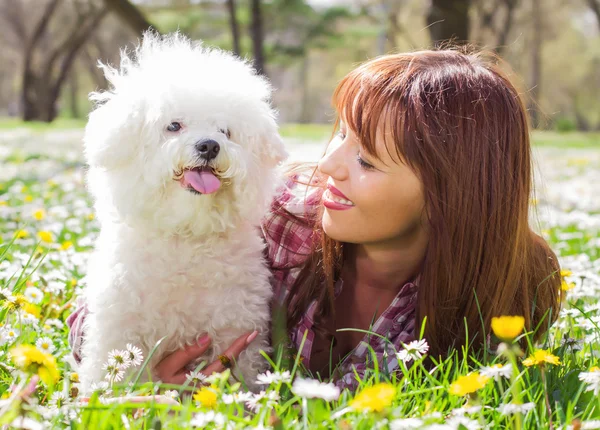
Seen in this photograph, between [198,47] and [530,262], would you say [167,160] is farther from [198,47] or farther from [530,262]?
[530,262]

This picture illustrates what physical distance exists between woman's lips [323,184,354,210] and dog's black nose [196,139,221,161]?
482 millimetres

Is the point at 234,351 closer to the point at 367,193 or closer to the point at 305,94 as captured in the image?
the point at 367,193

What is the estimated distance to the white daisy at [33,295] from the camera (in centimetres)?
264

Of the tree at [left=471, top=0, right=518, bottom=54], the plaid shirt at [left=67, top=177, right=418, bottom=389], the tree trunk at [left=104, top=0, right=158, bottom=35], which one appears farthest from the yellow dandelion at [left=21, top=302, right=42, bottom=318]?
the tree at [left=471, top=0, right=518, bottom=54]

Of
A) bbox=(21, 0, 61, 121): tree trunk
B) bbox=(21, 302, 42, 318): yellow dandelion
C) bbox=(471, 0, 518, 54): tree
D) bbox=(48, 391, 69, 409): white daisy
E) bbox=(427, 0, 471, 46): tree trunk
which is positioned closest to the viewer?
bbox=(48, 391, 69, 409): white daisy

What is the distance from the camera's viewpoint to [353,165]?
2316 mm

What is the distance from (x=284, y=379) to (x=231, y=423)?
17 cm

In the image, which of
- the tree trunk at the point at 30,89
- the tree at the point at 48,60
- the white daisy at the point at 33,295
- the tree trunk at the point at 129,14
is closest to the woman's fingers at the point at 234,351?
the white daisy at the point at 33,295

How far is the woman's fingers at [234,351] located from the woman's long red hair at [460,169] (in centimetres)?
62

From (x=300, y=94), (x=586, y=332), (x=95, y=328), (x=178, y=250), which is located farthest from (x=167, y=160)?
(x=300, y=94)

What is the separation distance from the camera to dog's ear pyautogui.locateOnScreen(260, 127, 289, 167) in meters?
2.30

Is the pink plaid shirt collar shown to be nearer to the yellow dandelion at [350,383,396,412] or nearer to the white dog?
the white dog

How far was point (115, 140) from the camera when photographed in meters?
2.16

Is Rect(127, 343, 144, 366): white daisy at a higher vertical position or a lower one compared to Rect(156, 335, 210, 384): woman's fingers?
higher
